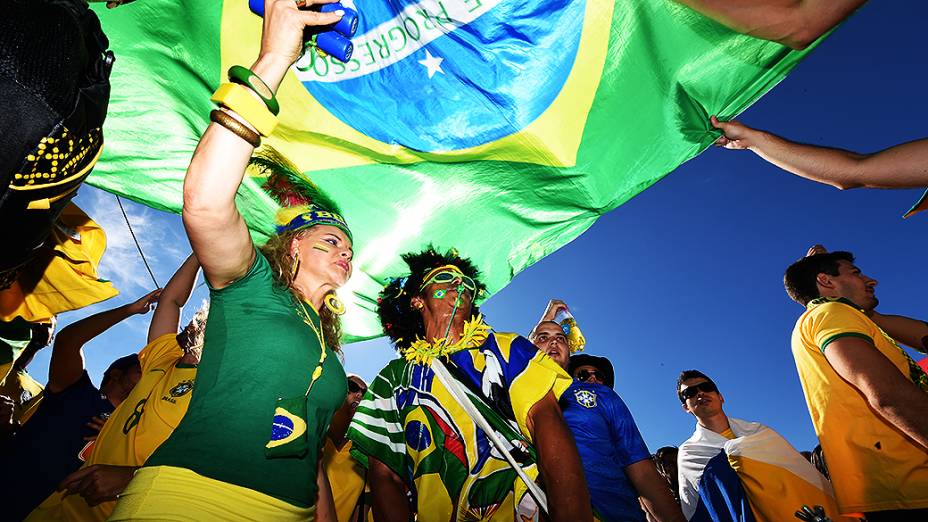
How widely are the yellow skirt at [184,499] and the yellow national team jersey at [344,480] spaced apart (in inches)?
85.5

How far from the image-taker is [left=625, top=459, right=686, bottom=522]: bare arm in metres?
3.04

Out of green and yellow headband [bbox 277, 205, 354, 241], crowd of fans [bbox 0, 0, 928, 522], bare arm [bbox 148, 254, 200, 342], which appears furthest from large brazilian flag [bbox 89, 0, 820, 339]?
green and yellow headband [bbox 277, 205, 354, 241]

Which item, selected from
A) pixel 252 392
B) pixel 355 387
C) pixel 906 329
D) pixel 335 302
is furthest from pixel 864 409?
pixel 355 387

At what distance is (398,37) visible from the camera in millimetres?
3156

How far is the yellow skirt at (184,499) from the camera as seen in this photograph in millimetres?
1198

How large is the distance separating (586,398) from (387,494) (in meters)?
1.45

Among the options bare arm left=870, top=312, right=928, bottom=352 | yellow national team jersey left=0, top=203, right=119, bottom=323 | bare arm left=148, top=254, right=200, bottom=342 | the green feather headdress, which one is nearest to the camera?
yellow national team jersey left=0, top=203, right=119, bottom=323

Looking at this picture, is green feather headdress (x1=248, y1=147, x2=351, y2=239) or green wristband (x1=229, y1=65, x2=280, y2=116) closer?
green wristband (x1=229, y1=65, x2=280, y2=116)

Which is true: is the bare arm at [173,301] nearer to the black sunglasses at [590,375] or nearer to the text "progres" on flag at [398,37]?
the text "progres" on flag at [398,37]

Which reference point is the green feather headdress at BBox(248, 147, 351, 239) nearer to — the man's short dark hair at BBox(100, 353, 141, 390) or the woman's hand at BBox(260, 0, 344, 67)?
the woman's hand at BBox(260, 0, 344, 67)

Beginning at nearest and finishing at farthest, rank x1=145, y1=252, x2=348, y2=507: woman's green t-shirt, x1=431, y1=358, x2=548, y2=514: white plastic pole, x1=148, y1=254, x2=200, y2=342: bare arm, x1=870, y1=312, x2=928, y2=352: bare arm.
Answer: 1. x1=145, y1=252, x2=348, y2=507: woman's green t-shirt
2. x1=431, y1=358, x2=548, y2=514: white plastic pole
3. x1=148, y1=254, x2=200, y2=342: bare arm
4. x1=870, y1=312, x2=928, y2=352: bare arm

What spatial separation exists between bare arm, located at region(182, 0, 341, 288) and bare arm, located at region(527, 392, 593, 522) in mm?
1481

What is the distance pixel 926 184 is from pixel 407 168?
2.83m

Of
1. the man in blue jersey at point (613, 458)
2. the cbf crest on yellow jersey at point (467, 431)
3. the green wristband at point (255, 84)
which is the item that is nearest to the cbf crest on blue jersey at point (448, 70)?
the cbf crest on yellow jersey at point (467, 431)
